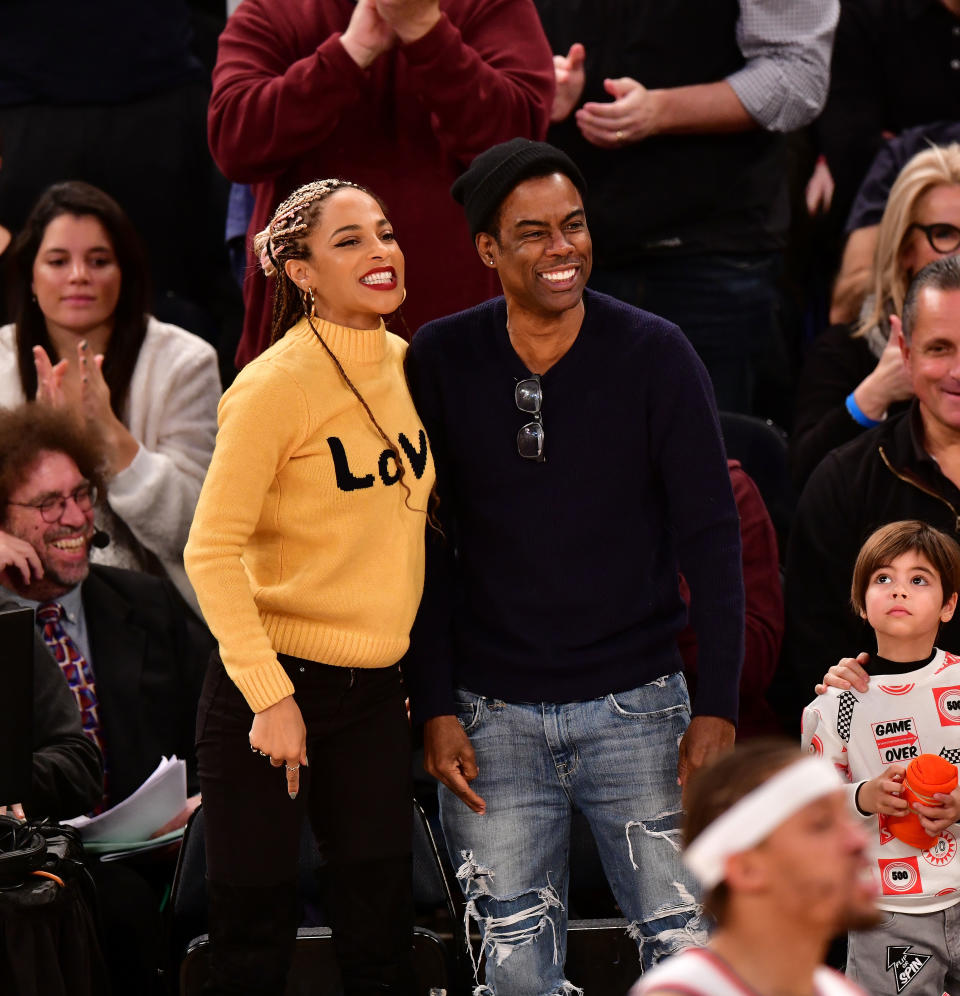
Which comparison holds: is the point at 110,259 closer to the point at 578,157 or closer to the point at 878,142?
the point at 578,157

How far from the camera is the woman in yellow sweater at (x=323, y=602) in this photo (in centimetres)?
259

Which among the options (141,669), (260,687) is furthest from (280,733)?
(141,669)

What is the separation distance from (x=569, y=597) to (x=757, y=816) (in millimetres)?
1111

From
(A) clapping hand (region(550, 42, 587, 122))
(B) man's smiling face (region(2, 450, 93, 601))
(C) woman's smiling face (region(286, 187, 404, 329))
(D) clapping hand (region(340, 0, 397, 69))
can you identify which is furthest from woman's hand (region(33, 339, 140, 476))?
(C) woman's smiling face (region(286, 187, 404, 329))

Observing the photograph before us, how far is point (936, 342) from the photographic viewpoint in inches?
136

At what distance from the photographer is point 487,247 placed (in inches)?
109

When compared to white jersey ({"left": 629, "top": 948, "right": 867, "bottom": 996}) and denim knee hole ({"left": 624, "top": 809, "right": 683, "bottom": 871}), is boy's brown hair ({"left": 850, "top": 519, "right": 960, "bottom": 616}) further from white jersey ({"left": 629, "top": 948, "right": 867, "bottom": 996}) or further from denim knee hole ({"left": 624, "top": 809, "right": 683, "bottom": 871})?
white jersey ({"left": 629, "top": 948, "right": 867, "bottom": 996})

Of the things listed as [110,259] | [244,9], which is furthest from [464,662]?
[110,259]

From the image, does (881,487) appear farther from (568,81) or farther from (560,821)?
(568,81)

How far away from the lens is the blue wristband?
4020 millimetres

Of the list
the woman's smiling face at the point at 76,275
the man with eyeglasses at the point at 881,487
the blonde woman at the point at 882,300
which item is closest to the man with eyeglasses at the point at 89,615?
the woman's smiling face at the point at 76,275

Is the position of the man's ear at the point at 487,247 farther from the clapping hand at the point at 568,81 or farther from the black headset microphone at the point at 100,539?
the black headset microphone at the point at 100,539

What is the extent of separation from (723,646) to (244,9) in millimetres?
1917

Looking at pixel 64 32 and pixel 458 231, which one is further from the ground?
pixel 64 32
